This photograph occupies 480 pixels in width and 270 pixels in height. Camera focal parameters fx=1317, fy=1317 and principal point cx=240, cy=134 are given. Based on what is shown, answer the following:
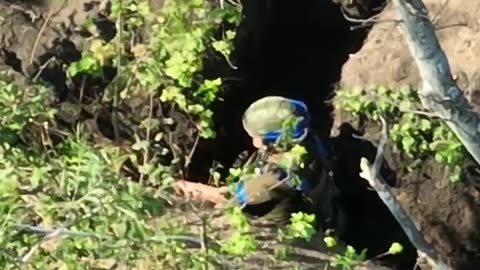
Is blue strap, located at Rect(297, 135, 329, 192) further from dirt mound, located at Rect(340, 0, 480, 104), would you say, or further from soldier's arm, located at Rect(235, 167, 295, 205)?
dirt mound, located at Rect(340, 0, 480, 104)

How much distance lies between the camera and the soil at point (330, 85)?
16.8ft

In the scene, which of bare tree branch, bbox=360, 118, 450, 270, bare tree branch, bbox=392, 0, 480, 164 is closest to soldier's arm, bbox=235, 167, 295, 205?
bare tree branch, bbox=360, 118, 450, 270

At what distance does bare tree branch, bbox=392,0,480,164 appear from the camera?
3709 mm

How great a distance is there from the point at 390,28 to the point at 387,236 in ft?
2.75

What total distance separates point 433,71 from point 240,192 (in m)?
0.92

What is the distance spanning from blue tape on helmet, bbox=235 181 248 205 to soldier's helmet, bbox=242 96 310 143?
0.75ft

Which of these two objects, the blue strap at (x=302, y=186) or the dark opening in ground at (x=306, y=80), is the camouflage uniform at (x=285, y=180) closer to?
the blue strap at (x=302, y=186)

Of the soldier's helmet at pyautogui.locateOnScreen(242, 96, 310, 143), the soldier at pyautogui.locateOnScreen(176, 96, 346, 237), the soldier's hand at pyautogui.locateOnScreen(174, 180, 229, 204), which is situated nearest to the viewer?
the soldier at pyautogui.locateOnScreen(176, 96, 346, 237)

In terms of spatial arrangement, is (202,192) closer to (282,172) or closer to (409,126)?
(282,172)

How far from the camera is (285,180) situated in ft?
14.7

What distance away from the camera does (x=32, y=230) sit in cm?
398

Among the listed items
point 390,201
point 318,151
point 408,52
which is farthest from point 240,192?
point 408,52

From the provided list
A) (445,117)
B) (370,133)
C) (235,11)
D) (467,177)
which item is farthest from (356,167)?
(445,117)

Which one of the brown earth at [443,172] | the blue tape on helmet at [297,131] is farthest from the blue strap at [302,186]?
the brown earth at [443,172]
